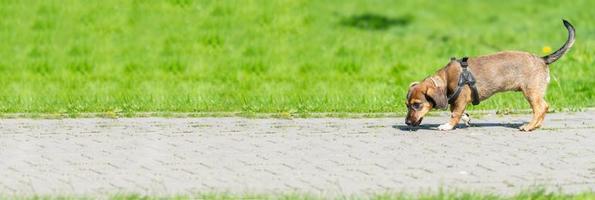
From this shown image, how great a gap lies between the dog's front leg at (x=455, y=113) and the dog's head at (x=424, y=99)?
10.1 inches

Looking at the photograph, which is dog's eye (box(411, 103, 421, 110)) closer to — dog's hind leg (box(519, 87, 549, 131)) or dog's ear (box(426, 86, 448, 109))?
dog's ear (box(426, 86, 448, 109))

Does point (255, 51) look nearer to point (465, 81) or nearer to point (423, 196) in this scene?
point (465, 81)

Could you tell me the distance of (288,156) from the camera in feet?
35.0

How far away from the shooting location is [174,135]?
11.9 metres

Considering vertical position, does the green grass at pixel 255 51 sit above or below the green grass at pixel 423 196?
above

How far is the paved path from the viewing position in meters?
9.31

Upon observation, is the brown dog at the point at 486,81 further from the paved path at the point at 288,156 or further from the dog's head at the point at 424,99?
Result: the paved path at the point at 288,156

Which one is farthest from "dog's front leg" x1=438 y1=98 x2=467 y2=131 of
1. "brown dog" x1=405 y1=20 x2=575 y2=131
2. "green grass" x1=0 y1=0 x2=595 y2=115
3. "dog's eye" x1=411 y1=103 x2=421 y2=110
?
"green grass" x1=0 y1=0 x2=595 y2=115

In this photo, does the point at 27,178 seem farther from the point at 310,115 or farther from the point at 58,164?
the point at 310,115

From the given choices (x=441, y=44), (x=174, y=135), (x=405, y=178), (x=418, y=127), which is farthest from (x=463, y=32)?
(x=405, y=178)

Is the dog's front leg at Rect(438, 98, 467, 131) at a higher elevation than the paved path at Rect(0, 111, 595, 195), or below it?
higher

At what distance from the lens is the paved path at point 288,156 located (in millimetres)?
9312

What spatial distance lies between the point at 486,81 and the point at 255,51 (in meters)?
6.80

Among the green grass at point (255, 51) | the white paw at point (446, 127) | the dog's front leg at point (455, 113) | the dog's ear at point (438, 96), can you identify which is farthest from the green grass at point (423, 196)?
the green grass at point (255, 51)
